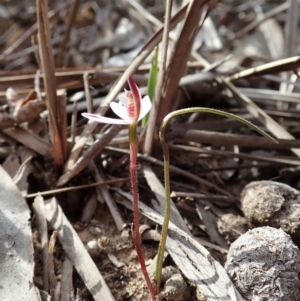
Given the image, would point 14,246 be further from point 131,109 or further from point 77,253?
point 131,109

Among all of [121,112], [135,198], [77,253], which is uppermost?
[121,112]

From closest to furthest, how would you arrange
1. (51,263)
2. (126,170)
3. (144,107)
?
(144,107) < (51,263) < (126,170)

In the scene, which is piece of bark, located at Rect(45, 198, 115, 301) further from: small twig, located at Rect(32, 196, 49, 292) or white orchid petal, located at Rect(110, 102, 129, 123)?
white orchid petal, located at Rect(110, 102, 129, 123)

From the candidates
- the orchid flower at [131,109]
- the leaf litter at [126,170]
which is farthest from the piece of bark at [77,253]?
the orchid flower at [131,109]

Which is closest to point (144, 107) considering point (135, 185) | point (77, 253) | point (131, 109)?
point (131, 109)

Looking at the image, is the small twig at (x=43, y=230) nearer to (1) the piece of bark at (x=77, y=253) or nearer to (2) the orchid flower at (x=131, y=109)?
(1) the piece of bark at (x=77, y=253)

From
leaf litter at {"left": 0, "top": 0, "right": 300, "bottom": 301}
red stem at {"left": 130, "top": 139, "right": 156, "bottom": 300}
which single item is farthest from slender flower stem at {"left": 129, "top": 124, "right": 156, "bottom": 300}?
leaf litter at {"left": 0, "top": 0, "right": 300, "bottom": 301}

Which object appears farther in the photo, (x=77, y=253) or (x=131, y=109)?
(x=77, y=253)

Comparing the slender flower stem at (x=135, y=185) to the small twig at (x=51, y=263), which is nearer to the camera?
the slender flower stem at (x=135, y=185)

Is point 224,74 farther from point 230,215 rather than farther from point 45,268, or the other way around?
point 45,268

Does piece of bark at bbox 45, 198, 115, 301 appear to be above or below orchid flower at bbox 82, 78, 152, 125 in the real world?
below
